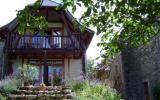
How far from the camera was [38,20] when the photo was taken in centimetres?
559

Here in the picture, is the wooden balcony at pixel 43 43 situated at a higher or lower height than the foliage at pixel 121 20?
higher

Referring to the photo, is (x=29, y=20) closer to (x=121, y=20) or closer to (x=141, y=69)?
(x=121, y=20)

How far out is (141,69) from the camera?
21906 mm

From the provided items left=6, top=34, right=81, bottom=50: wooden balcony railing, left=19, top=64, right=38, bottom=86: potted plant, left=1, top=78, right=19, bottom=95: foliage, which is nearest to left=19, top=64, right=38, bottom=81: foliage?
left=19, top=64, right=38, bottom=86: potted plant

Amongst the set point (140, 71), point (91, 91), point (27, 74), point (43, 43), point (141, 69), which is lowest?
point (91, 91)

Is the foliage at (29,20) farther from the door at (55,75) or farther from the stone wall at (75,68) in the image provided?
the stone wall at (75,68)

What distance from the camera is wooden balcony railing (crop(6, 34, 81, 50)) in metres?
18.7

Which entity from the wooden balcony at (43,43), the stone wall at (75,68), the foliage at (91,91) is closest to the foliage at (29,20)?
the foliage at (91,91)

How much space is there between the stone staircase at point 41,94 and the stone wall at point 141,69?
22.2ft

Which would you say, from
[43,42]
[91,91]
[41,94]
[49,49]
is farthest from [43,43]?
[41,94]

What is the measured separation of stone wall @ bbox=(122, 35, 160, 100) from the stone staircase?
22.2 ft

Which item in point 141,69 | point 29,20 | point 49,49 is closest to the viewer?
point 29,20

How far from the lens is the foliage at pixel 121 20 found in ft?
17.7

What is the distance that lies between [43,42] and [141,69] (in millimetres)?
6853
